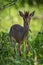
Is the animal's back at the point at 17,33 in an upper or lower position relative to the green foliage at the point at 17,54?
upper

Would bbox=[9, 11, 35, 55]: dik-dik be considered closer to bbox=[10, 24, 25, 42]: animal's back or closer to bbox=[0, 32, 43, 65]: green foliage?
bbox=[10, 24, 25, 42]: animal's back

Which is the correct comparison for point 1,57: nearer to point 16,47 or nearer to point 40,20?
point 16,47

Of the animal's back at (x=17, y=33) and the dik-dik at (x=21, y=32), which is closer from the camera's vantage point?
the dik-dik at (x=21, y=32)

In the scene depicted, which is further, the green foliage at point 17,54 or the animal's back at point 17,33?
the animal's back at point 17,33

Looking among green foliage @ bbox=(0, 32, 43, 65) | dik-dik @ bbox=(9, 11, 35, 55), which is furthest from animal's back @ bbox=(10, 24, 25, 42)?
green foliage @ bbox=(0, 32, 43, 65)

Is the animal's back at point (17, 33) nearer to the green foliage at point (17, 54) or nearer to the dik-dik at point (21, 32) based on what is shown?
the dik-dik at point (21, 32)

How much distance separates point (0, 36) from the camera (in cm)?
576

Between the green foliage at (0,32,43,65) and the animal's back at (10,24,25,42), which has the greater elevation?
the animal's back at (10,24,25,42)

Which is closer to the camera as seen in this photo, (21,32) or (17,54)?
(17,54)

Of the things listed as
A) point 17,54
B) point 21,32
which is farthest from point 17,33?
point 17,54

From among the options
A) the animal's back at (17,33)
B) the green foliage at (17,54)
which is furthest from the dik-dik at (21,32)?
the green foliage at (17,54)

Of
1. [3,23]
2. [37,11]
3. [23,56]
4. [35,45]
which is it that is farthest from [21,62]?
[37,11]

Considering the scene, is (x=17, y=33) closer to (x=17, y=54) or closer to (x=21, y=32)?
(x=21, y=32)

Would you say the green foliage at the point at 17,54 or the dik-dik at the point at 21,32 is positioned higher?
the dik-dik at the point at 21,32
